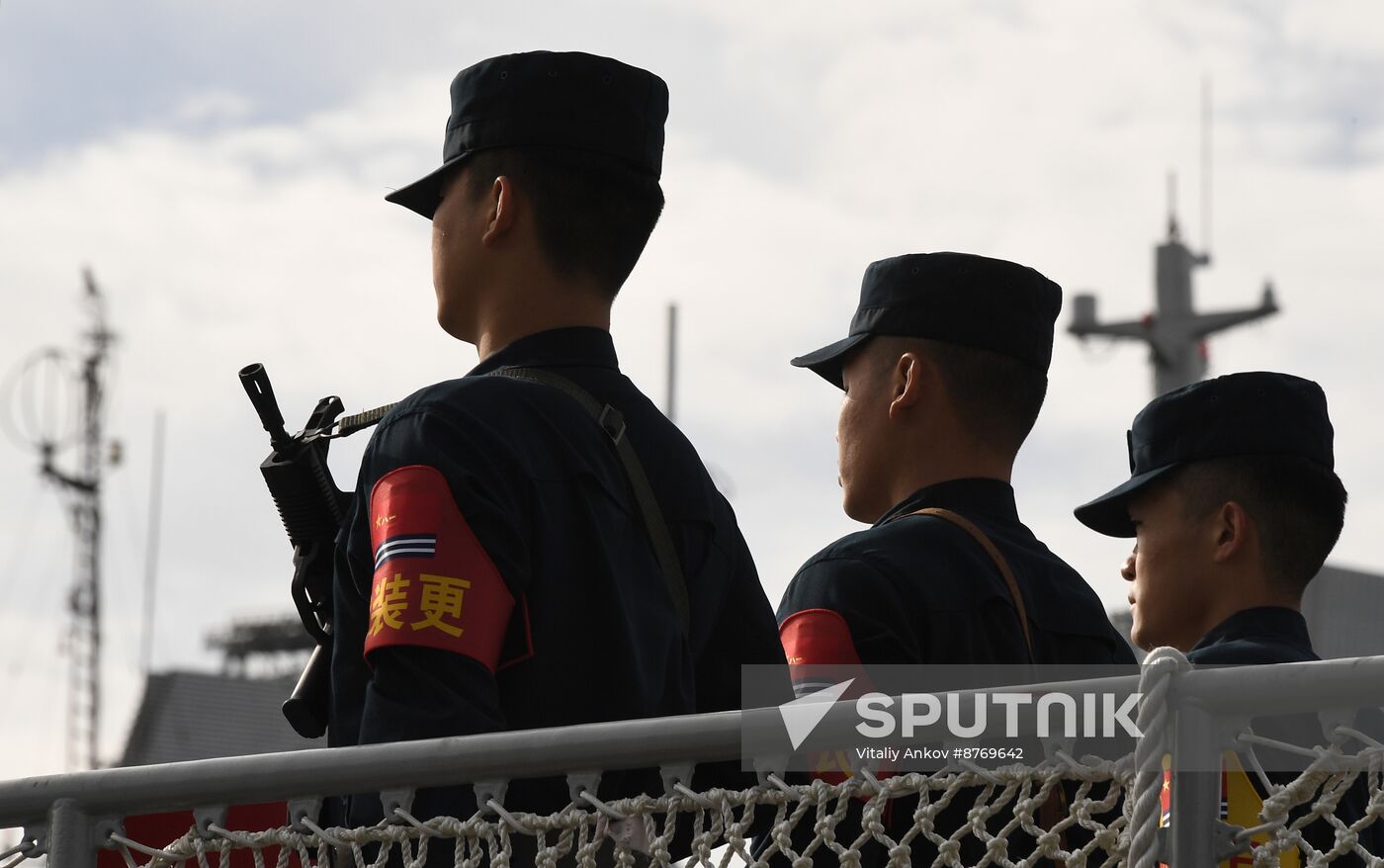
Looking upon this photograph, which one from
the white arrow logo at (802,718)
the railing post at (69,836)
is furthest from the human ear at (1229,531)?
the railing post at (69,836)

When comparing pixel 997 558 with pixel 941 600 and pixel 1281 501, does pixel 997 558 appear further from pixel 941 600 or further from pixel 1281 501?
pixel 1281 501

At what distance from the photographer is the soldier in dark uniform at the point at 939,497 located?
3.68 metres

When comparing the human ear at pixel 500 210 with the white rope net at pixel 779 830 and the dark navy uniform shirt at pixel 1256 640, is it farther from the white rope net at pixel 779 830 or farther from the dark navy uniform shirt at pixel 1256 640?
the dark navy uniform shirt at pixel 1256 640

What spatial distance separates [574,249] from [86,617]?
43425mm

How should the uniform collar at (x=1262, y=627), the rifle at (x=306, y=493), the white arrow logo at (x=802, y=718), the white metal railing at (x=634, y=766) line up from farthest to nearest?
the uniform collar at (x=1262, y=627), the rifle at (x=306, y=493), the white arrow logo at (x=802, y=718), the white metal railing at (x=634, y=766)

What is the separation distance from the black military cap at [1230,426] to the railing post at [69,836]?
6.60 feet

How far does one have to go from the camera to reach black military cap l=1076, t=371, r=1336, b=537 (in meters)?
4.05

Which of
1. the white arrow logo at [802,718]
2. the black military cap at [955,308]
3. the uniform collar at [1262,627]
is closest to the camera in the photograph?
the white arrow logo at [802,718]

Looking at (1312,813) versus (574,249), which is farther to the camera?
(574,249)

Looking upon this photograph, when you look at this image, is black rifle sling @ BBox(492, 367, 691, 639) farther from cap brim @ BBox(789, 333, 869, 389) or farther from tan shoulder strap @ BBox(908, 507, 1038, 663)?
cap brim @ BBox(789, 333, 869, 389)

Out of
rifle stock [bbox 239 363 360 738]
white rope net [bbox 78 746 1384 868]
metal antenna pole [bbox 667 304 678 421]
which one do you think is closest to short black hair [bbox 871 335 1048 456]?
white rope net [bbox 78 746 1384 868]

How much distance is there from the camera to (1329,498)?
157 inches

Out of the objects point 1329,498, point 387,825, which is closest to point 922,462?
point 1329,498

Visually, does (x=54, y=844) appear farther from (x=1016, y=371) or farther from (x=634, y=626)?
(x=1016, y=371)
